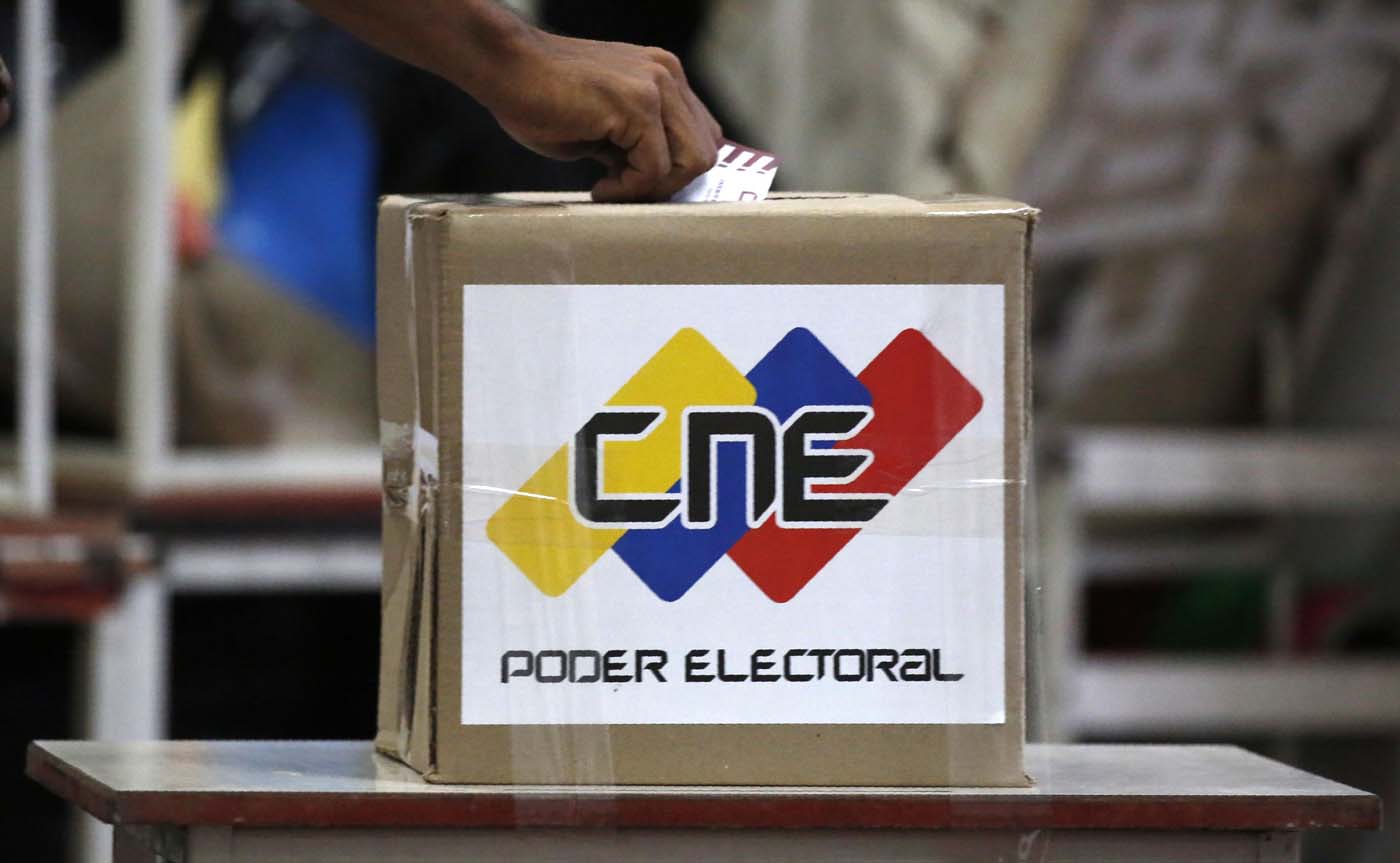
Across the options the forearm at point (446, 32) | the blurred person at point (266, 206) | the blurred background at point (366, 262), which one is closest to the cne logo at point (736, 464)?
the forearm at point (446, 32)

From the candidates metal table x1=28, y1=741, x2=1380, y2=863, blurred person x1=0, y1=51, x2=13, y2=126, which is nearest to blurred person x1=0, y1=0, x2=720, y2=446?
blurred person x1=0, y1=51, x2=13, y2=126

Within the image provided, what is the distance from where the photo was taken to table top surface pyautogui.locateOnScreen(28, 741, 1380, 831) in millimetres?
1384

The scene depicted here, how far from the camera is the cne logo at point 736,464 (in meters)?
1.43

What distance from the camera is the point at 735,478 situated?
A: 1.44 metres

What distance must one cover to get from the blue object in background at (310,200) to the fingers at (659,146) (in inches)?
74.4

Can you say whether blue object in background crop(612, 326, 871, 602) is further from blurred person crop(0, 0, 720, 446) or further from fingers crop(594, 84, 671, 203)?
blurred person crop(0, 0, 720, 446)

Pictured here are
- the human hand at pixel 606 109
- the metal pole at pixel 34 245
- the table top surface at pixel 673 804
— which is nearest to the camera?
the table top surface at pixel 673 804

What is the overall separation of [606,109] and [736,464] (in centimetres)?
27

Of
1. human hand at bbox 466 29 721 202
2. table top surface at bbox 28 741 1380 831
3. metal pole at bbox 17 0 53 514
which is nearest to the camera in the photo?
table top surface at bbox 28 741 1380 831

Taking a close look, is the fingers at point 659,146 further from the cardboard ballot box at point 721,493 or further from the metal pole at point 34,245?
the metal pole at point 34,245

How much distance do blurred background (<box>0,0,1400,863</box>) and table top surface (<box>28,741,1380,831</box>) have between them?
1.80 metres

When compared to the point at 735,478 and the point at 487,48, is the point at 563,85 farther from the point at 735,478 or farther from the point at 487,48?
the point at 735,478

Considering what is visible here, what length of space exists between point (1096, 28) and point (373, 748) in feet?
7.26

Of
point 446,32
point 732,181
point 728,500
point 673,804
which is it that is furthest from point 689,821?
point 446,32
